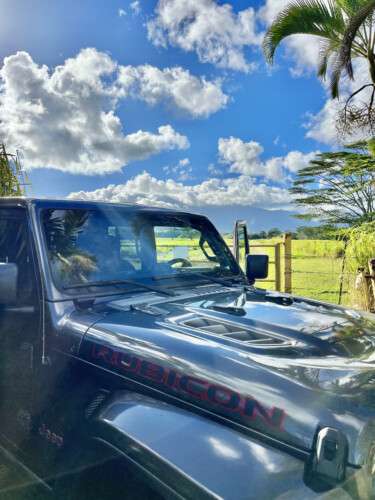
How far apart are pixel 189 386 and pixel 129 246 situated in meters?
1.45

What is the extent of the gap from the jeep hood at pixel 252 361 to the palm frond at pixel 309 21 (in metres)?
8.64

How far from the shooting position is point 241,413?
1362mm

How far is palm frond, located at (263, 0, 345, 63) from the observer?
8.69 m

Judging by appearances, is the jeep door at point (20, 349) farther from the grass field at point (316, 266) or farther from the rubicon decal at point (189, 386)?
the grass field at point (316, 266)

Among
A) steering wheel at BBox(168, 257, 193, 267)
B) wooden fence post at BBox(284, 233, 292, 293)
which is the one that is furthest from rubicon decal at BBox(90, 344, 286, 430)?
wooden fence post at BBox(284, 233, 292, 293)

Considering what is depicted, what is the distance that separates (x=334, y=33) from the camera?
352 inches

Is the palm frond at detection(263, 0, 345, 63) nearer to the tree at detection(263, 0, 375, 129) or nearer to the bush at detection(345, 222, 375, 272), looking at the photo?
the tree at detection(263, 0, 375, 129)

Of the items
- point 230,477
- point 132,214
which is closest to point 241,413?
point 230,477

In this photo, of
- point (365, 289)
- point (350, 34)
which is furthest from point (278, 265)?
point (350, 34)

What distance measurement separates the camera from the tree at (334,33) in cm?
842

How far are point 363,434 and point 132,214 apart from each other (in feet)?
6.69

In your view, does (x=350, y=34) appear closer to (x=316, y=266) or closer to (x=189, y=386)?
(x=316, y=266)

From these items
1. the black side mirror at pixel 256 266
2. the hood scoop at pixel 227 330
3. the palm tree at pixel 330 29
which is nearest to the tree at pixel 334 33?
the palm tree at pixel 330 29

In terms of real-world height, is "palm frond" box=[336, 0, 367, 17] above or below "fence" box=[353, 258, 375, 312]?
above
